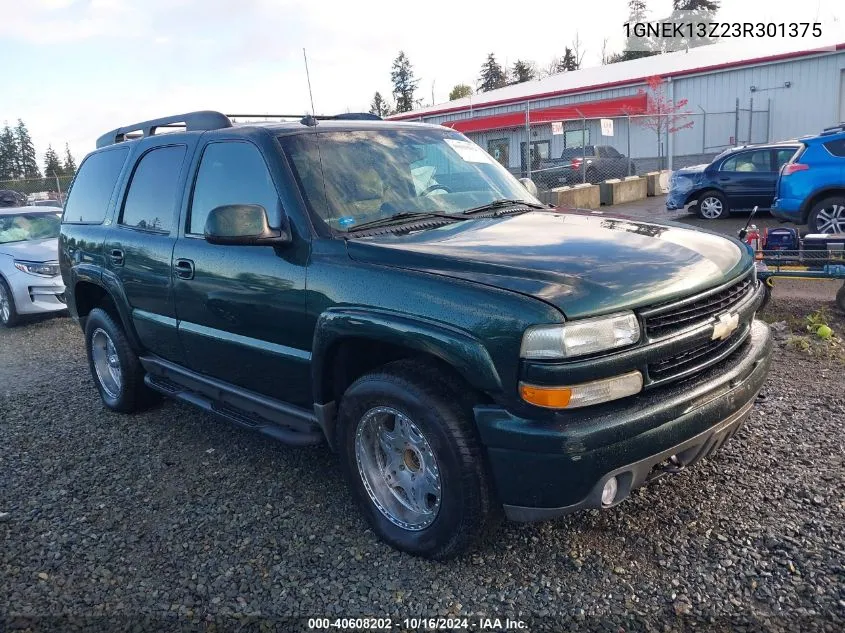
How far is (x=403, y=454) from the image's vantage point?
10.5ft

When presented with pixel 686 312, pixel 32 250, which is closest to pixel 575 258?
pixel 686 312

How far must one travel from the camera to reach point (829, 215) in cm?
1048

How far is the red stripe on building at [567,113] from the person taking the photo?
28172 mm

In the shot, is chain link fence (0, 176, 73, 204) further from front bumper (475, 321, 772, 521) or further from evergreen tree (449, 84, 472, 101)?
evergreen tree (449, 84, 472, 101)

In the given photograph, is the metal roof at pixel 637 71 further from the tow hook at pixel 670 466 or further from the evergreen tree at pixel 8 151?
the evergreen tree at pixel 8 151

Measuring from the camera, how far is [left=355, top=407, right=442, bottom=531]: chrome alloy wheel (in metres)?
3.07

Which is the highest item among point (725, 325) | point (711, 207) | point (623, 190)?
point (725, 325)

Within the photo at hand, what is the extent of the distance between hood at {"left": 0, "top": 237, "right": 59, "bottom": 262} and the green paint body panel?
5915 millimetres

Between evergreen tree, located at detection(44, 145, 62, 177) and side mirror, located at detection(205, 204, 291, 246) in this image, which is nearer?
side mirror, located at detection(205, 204, 291, 246)

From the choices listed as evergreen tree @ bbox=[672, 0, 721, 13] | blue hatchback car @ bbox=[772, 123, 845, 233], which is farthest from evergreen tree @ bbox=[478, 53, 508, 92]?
blue hatchback car @ bbox=[772, 123, 845, 233]

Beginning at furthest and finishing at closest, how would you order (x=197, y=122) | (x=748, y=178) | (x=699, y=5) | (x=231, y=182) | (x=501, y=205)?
1. (x=699, y=5)
2. (x=748, y=178)
3. (x=197, y=122)
4. (x=501, y=205)
5. (x=231, y=182)

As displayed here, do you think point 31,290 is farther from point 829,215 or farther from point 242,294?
point 829,215

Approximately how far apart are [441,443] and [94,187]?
3.93 meters

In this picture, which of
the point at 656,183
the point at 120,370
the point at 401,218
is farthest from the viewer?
the point at 656,183
